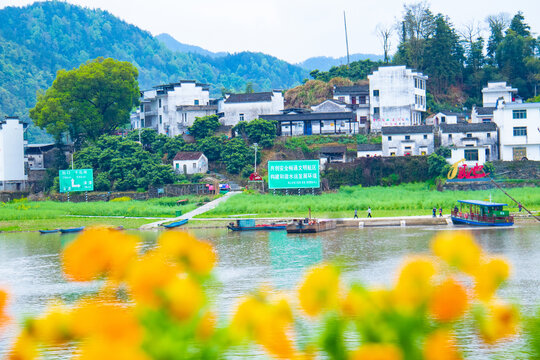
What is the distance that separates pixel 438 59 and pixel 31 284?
177ft

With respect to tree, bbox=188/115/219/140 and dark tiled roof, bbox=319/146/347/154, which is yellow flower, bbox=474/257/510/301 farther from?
tree, bbox=188/115/219/140

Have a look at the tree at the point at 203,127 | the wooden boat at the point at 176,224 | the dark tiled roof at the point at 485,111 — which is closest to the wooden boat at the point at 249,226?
the wooden boat at the point at 176,224

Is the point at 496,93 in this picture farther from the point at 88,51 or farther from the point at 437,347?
the point at 88,51

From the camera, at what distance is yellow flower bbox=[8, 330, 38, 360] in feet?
10.5

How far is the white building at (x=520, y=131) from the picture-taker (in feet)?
177

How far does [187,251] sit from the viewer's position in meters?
3.00

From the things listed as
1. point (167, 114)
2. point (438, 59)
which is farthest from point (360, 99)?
point (167, 114)

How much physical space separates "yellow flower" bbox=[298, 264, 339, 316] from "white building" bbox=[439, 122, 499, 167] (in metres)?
52.9

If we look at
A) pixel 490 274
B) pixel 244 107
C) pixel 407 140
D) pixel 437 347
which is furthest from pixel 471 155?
pixel 437 347

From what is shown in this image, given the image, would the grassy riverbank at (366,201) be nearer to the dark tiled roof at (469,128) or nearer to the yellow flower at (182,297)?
the dark tiled roof at (469,128)

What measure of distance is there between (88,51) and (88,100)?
397 feet

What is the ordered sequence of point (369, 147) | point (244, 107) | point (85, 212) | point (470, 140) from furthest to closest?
point (244, 107), point (369, 147), point (470, 140), point (85, 212)

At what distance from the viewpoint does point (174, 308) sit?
9.37ft

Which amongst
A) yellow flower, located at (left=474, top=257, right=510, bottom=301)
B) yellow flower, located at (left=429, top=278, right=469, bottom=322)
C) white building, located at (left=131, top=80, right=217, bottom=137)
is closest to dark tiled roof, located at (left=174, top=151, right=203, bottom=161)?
white building, located at (left=131, top=80, right=217, bottom=137)
